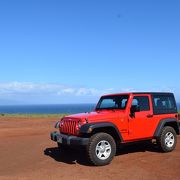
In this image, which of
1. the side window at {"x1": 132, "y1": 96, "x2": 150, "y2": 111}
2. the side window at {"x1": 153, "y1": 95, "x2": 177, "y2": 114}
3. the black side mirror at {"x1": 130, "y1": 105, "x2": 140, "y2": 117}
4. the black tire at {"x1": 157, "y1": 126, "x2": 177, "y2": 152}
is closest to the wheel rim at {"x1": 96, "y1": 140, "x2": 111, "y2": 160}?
the black side mirror at {"x1": 130, "y1": 105, "x2": 140, "y2": 117}

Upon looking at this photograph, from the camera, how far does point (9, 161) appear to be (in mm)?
10148

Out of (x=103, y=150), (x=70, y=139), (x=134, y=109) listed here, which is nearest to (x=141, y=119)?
(x=134, y=109)

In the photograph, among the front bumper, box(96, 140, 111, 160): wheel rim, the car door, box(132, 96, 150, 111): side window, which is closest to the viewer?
the front bumper

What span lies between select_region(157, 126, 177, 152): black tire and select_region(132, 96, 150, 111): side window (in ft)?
3.07

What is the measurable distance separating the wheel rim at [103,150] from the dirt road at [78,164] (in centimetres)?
29

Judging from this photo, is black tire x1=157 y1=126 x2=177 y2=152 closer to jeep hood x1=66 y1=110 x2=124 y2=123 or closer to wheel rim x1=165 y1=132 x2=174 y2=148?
wheel rim x1=165 y1=132 x2=174 y2=148

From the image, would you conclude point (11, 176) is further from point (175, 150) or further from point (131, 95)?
point (175, 150)

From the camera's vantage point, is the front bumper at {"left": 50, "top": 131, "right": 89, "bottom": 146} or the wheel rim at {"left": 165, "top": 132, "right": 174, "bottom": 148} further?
the wheel rim at {"left": 165, "top": 132, "right": 174, "bottom": 148}

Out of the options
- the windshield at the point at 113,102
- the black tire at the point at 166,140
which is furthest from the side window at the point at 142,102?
the black tire at the point at 166,140

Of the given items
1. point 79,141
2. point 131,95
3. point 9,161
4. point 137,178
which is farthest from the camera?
point 131,95

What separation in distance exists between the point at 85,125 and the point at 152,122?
2489 millimetres

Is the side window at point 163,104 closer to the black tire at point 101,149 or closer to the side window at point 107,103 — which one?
the side window at point 107,103

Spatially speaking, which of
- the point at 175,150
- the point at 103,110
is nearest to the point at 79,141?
the point at 103,110

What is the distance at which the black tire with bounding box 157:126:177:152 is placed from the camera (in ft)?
36.6
